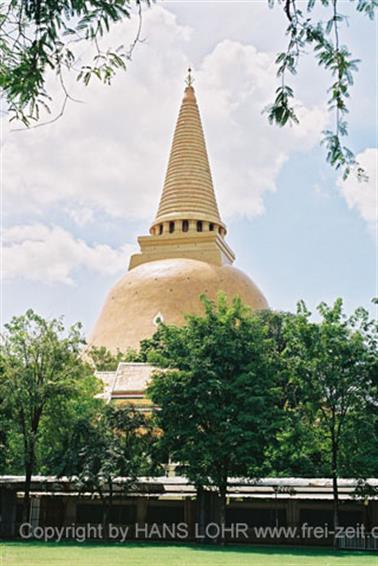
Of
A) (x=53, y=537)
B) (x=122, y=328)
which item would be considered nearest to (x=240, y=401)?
(x=53, y=537)

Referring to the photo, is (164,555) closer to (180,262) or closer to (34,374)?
(34,374)

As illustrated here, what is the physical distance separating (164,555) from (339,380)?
747 cm

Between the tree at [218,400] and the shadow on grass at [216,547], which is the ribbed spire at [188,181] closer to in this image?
the tree at [218,400]

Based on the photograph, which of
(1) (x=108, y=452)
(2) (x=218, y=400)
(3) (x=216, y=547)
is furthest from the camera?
(2) (x=218, y=400)

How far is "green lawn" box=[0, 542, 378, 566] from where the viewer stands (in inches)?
634

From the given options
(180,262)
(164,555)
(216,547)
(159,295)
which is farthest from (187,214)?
(164,555)

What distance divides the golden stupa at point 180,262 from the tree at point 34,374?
796 inches

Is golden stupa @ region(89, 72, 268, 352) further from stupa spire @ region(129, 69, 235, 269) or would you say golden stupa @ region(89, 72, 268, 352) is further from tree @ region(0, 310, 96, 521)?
tree @ region(0, 310, 96, 521)

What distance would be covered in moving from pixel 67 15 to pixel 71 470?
19.7 meters

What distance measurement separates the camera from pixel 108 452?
2231 cm

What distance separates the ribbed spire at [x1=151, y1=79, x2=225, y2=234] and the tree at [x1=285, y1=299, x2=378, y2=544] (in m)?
28.9

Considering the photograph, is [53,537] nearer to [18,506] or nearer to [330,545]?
[18,506]

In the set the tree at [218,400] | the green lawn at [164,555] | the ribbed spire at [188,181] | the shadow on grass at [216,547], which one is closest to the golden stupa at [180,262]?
the ribbed spire at [188,181]

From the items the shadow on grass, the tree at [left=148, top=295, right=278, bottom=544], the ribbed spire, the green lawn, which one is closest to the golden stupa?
the ribbed spire
